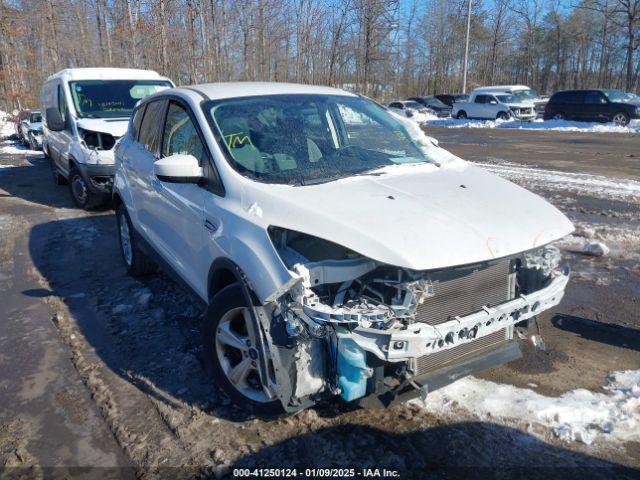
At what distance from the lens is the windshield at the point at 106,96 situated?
9.30 m

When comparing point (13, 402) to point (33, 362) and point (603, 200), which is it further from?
point (603, 200)

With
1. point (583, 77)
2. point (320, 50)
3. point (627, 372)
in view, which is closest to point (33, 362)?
point (627, 372)

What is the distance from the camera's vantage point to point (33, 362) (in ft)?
13.1

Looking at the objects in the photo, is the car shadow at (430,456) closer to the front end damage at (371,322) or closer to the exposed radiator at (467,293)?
the front end damage at (371,322)

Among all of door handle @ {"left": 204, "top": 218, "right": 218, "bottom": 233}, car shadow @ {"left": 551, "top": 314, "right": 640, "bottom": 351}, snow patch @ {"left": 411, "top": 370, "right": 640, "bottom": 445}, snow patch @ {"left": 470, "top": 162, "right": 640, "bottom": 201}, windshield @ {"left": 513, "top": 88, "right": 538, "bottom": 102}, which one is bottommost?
snow patch @ {"left": 411, "top": 370, "right": 640, "bottom": 445}

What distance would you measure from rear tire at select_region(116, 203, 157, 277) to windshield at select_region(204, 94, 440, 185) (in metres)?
2.22

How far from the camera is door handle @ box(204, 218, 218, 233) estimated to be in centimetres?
331

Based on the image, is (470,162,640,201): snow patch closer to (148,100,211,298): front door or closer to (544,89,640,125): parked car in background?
(148,100,211,298): front door

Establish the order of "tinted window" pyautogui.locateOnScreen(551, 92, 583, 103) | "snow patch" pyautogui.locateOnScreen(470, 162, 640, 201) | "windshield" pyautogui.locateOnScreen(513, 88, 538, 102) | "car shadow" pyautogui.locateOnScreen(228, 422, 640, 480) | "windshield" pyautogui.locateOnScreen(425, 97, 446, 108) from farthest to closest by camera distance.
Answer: "windshield" pyautogui.locateOnScreen(425, 97, 446, 108), "windshield" pyautogui.locateOnScreen(513, 88, 538, 102), "tinted window" pyautogui.locateOnScreen(551, 92, 583, 103), "snow patch" pyautogui.locateOnScreen(470, 162, 640, 201), "car shadow" pyautogui.locateOnScreen(228, 422, 640, 480)

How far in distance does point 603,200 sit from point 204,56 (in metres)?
22.6

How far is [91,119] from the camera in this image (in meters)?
8.99

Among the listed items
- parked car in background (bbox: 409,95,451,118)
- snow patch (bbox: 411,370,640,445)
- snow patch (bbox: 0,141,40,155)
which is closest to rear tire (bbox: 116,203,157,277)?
snow patch (bbox: 411,370,640,445)

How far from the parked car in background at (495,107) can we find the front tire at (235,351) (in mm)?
29541

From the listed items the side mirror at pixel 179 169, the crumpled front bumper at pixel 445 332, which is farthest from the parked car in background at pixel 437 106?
the crumpled front bumper at pixel 445 332
